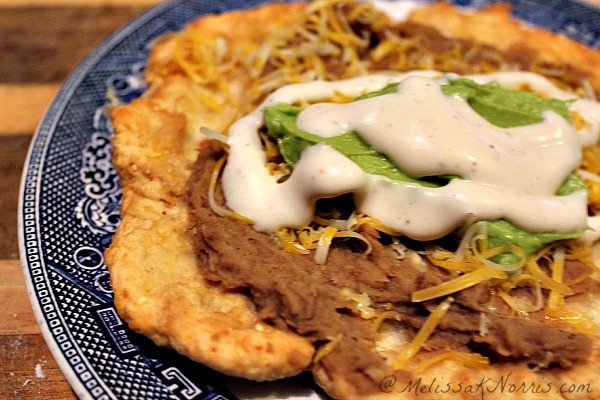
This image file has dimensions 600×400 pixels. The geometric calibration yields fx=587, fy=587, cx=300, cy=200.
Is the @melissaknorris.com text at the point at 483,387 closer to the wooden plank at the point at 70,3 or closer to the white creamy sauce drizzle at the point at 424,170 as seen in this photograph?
the white creamy sauce drizzle at the point at 424,170

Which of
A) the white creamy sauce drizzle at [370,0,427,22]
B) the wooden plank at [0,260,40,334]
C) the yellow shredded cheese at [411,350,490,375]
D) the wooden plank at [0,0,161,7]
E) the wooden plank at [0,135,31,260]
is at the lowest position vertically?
the wooden plank at [0,260,40,334]

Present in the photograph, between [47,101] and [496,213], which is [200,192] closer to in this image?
[496,213]

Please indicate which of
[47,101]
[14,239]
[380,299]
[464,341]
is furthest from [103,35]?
[464,341]

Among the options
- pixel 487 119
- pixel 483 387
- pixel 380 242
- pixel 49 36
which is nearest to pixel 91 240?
pixel 380 242

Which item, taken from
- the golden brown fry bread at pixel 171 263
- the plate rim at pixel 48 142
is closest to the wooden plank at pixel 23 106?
the plate rim at pixel 48 142

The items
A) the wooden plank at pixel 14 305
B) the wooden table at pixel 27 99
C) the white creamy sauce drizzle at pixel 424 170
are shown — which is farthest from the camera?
the wooden plank at pixel 14 305

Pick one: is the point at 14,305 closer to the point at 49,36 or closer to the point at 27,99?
the point at 27,99

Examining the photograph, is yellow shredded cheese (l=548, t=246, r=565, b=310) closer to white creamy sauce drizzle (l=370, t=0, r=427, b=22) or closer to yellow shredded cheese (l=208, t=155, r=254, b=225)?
yellow shredded cheese (l=208, t=155, r=254, b=225)

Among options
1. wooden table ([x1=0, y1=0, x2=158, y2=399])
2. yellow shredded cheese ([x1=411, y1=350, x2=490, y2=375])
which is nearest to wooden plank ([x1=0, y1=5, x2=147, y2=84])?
wooden table ([x1=0, y1=0, x2=158, y2=399])
